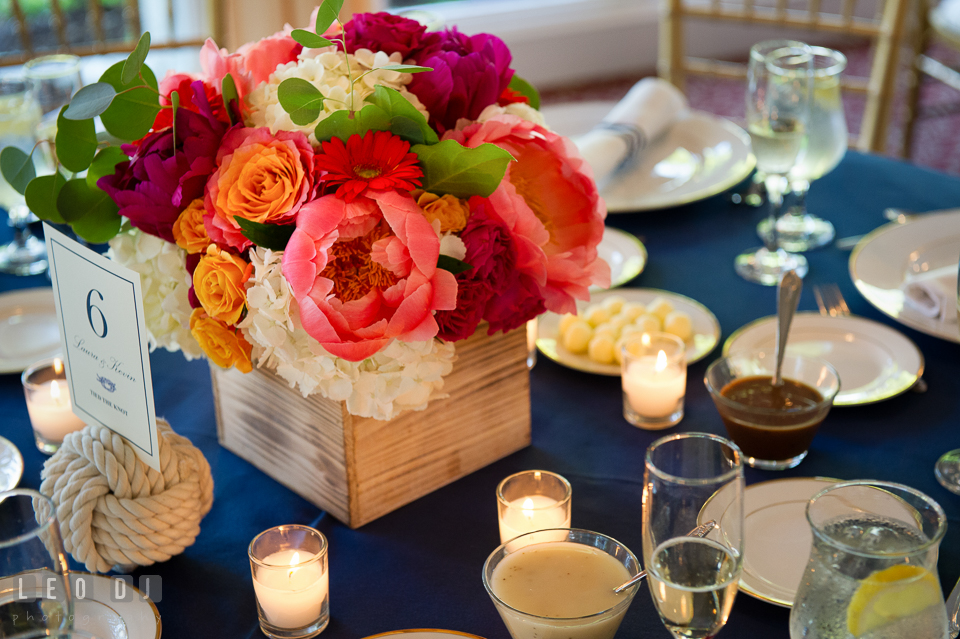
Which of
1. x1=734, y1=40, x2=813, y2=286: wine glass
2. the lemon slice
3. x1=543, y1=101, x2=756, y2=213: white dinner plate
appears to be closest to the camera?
the lemon slice

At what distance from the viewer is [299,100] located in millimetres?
814

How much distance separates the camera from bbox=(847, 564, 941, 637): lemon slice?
62 centimetres

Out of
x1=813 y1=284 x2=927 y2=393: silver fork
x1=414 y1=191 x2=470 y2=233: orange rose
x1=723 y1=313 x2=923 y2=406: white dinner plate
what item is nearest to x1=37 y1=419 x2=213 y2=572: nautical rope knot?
x1=414 y1=191 x2=470 y2=233: orange rose

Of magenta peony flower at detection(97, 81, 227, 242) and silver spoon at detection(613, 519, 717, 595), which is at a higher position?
magenta peony flower at detection(97, 81, 227, 242)

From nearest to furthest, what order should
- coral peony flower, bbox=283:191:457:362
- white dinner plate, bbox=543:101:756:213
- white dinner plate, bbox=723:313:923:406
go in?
1. coral peony flower, bbox=283:191:457:362
2. white dinner plate, bbox=723:313:923:406
3. white dinner plate, bbox=543:101:756:213

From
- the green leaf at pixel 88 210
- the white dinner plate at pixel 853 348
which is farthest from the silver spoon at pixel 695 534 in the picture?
the green leaf at pixel 88 210

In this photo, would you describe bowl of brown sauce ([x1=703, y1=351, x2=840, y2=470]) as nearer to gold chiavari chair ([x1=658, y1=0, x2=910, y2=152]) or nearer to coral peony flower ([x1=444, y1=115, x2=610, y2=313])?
coral peony flower ([x1=444, y1=115, x2=610, y2=313])

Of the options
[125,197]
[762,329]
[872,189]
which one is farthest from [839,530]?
[872,189]

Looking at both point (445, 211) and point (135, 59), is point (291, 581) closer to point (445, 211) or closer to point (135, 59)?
point (445, 211)

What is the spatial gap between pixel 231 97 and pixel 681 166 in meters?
1.00

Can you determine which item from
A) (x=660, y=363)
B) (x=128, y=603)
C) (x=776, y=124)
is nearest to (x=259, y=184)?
(x=128, y=603)

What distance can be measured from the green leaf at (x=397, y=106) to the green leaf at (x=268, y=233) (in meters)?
0.13

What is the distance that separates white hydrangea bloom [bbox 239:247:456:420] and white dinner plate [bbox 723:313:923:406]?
49 cm

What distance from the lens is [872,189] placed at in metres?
1.63
